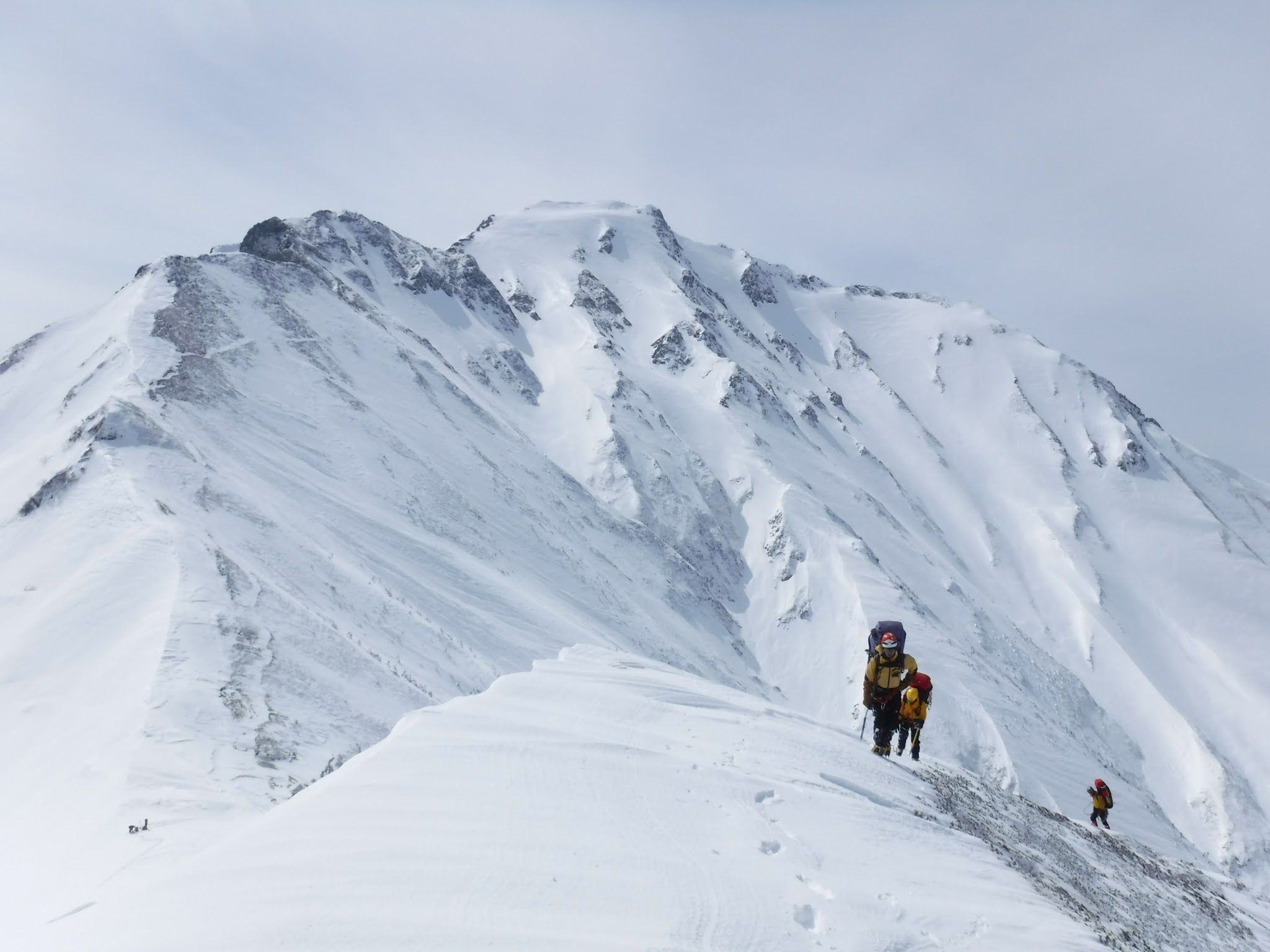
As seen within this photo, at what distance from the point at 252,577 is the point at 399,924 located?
1757 cm

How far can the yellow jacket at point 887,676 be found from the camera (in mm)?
11531

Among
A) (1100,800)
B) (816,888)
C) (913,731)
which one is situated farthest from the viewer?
(1100,800)

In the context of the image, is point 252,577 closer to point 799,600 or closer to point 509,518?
point 509,518

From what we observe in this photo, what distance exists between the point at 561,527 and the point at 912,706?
43.4 metres

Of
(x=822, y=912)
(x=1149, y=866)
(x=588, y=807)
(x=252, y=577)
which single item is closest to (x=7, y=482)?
(x=252, y=577)

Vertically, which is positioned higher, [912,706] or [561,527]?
[561,527]

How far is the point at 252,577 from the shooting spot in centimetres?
1992

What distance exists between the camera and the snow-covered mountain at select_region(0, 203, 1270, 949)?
1502 centimetres

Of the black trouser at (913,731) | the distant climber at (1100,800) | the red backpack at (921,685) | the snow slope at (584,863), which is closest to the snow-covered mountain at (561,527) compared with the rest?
the black trouser at (913,731)

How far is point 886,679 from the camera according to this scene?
38.0 feet

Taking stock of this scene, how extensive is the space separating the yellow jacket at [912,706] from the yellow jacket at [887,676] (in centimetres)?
18

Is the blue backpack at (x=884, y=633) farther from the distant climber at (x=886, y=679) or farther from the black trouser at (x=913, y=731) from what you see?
the black trouser at (x=913, y=731)

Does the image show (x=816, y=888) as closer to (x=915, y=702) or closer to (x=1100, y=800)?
(x=915, y=702)

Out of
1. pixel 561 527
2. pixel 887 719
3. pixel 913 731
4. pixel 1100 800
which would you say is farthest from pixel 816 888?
pixel 561 527
